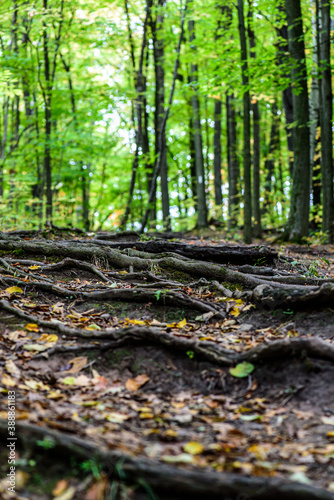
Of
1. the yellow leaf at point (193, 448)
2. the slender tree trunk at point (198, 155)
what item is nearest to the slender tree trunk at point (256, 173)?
the slender tree trunk at point (198, 155)

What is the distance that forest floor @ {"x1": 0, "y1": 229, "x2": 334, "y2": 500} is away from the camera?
6.90ft

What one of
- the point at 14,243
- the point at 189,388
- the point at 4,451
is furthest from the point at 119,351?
the point at 14,243

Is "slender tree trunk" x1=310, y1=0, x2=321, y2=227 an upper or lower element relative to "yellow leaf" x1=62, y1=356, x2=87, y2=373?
upper

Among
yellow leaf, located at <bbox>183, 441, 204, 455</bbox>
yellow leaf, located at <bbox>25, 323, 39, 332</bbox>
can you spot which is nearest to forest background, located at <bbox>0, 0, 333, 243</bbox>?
yellow leaf, located at <bbox>25, 323, 39, 332</bbox>

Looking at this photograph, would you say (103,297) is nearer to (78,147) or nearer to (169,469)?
(169,469)

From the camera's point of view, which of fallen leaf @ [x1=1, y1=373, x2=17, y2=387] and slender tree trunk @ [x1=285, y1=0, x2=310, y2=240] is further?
slender tree trunk @ [x1=285, y1=0, x2=310, y2=240]

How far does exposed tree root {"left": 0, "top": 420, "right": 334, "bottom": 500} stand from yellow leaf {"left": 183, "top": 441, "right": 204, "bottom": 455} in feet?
1.02

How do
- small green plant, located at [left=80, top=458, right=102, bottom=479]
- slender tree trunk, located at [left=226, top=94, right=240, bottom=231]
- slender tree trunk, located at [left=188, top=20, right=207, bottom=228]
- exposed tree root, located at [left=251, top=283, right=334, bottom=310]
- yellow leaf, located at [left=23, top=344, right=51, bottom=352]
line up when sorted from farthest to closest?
slender tree trunk, located at [left=226, top=94, right=240, bottom=231]
slender tree trunk, located at [left=188, top=20, right=207, bottom=228]
exposed tree root, located at [left=251, top=283, right=334, bottom=310]
yellow leaf, located at [left=23, top=344, right=51, bottom=352]
small green plant, located at [left=80, top=458, right=102, bottom=479]

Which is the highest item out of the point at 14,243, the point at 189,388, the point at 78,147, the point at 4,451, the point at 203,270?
the point at 78,147

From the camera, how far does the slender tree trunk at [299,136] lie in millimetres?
10812

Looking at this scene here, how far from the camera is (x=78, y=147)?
16.0 m

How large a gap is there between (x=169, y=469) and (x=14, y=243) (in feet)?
18.6

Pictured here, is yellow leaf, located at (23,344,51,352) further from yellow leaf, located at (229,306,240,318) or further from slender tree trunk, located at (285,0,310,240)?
slender tree trunk, located at (285,0,310,240)

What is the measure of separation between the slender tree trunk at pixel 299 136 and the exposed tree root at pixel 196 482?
9.73 m
